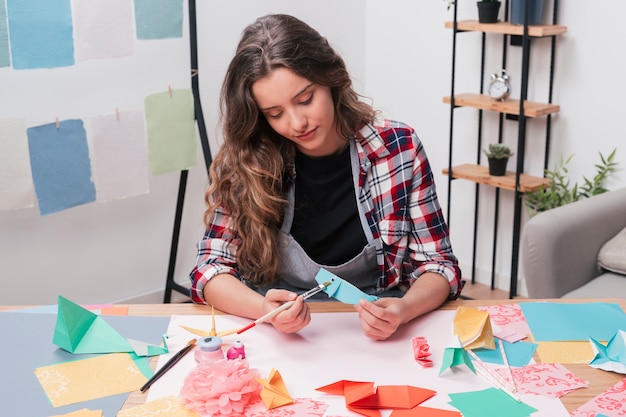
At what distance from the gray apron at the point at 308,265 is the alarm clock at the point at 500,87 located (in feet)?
4.92

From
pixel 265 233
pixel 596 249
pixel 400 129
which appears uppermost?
pixel 400 129

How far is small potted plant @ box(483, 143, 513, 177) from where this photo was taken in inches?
118

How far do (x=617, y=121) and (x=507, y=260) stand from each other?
737mm

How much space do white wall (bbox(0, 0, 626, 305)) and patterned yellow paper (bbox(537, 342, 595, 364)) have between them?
1714mm

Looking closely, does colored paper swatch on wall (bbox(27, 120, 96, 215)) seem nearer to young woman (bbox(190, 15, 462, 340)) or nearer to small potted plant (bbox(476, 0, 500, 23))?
young woman (bbox(190, 15, 462, 340))

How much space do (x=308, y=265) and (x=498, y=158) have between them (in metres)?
1.57

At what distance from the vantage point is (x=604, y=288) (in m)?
2.33

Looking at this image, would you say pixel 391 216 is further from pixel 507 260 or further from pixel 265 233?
pixel 507 260

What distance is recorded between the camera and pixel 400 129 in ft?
5.39

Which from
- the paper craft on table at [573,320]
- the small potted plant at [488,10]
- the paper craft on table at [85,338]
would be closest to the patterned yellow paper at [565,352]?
the paper craft on table at [573,320]

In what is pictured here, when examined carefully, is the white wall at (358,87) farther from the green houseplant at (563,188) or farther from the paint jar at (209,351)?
the paint jar at (209,351)

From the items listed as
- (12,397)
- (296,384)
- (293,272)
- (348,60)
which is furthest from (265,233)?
(348,60)

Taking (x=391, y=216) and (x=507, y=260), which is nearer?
(x=391, y=216)

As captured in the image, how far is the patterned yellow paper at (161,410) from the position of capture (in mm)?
1118
